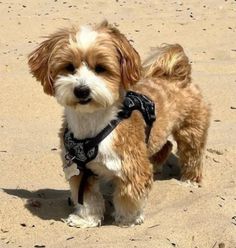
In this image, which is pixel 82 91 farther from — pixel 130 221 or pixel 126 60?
pixel 130 221

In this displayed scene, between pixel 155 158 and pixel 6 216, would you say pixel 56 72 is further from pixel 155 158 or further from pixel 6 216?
pixel 155 158

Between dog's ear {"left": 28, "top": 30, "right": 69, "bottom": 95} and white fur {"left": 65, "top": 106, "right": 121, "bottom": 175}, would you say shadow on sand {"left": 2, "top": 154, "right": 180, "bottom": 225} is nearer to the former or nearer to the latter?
white fur {"left": 65, "top": 106, "right": 121, "bottom": 175}

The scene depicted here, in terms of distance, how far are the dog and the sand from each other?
245 millimetres

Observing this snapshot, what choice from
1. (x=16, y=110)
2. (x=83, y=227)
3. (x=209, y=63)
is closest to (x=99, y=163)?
(x=83, y=227)

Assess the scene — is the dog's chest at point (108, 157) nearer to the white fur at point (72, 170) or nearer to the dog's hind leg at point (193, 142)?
→ the white fur at point (72, 170)

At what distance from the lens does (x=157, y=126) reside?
15.8 ft

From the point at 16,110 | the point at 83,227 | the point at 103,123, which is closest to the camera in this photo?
the point at 103,123

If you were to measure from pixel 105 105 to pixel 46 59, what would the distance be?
0.48 metres

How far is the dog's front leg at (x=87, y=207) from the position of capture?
4.52 m

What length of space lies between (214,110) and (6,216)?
3290 millimetres

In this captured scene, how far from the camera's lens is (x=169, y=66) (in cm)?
520

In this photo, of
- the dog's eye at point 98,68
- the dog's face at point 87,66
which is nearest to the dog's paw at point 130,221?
the dog's face at point 87,66

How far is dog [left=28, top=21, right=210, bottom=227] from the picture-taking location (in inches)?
156

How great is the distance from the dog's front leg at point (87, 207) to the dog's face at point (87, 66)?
72 centimetres
